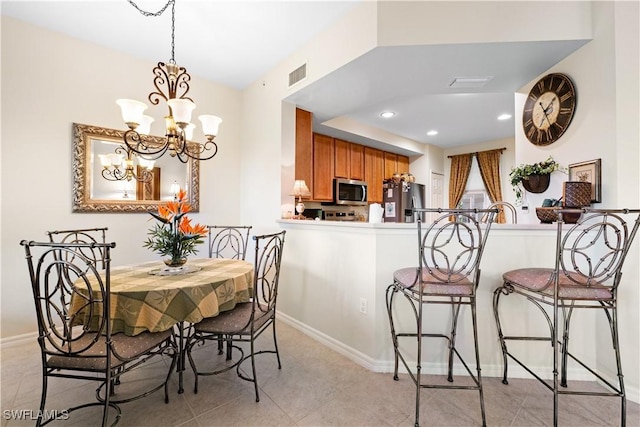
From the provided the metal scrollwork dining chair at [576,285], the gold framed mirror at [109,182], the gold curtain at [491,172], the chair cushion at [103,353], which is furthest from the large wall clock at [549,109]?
the gold framed mirror at [109,182]

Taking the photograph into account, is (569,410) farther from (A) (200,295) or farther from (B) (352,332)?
(A) (200,295)

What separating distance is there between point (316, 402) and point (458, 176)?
222 inches

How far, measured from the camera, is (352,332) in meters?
2.30

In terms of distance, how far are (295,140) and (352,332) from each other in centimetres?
212

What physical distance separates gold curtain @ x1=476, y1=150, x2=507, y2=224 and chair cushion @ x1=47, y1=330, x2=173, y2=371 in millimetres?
5876

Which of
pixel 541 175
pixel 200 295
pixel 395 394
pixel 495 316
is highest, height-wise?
pixel 541 175

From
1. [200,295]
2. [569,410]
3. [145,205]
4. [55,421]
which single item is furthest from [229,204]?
[569,410]

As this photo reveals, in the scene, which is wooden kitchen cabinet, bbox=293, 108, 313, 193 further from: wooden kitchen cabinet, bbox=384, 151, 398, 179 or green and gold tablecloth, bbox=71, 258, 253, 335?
wooden kitchen cabinet, bbox=384, 151, 398, 179

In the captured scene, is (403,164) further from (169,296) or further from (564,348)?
(169,296)

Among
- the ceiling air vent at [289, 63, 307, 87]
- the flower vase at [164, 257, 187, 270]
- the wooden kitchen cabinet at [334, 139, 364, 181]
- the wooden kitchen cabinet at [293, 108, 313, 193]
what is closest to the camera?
the flower vase at [164, 257, 187, 270]

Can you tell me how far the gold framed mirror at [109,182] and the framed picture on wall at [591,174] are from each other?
12.0 ft

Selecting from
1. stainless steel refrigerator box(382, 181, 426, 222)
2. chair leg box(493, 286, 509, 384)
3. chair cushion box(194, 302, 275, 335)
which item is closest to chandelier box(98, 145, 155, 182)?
chair cushion box(194, 302, 275, 335)

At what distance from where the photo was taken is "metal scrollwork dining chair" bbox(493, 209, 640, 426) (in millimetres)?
1440

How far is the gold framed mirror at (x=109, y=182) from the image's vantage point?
2689 mm
